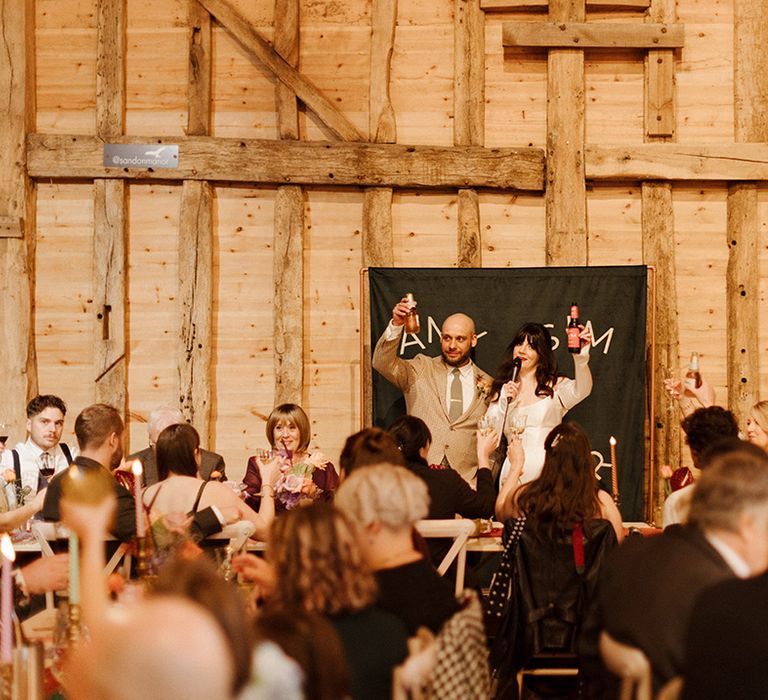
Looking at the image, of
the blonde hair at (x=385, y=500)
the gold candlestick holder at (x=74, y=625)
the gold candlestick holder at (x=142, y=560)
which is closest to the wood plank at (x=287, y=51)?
the gold candlestick holder at (x=142, y=560)

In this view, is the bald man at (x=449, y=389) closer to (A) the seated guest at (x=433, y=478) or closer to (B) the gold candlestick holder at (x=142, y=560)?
(A) the seated guest at (x=433, y=478)

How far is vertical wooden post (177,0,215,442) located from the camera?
289 inches

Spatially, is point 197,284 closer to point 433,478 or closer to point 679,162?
point 433,478

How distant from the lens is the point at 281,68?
24.3 feet

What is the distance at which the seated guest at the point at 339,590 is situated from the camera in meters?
2.53

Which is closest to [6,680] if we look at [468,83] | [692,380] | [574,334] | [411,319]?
[411,319]

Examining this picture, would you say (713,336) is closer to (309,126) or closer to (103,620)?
(309,126)

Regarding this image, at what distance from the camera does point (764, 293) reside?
295 inches

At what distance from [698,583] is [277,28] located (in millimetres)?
5763

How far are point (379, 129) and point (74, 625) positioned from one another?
16.8 ft

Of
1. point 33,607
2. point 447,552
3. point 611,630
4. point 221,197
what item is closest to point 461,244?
point 221,197

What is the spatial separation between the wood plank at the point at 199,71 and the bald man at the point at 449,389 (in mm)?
1928

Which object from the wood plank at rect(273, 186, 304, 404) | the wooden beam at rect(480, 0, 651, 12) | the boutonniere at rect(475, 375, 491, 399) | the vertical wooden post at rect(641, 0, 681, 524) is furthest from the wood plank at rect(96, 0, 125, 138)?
the vertical wooden post at rect(641, 0, 681, 524)

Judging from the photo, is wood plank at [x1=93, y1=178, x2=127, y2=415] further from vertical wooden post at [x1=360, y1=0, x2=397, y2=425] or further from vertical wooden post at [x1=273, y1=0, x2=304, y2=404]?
vertical wooden post at [x1=360, y1=0, x2=397, y2=425]
